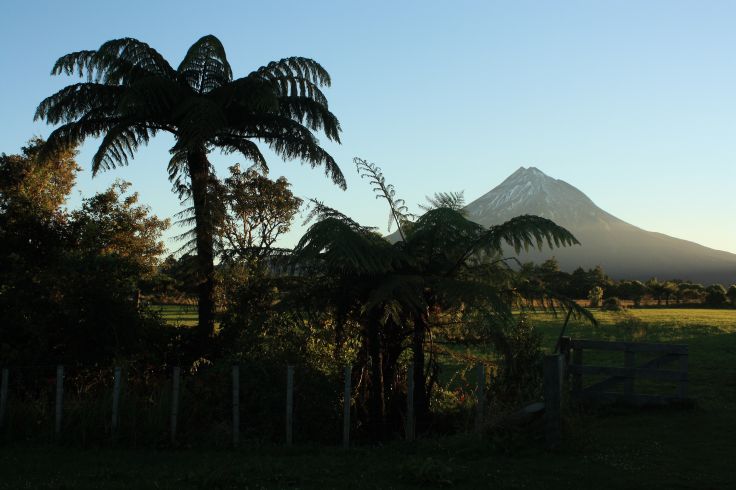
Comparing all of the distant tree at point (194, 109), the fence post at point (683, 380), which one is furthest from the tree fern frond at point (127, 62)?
the fence post at point (683, 380)

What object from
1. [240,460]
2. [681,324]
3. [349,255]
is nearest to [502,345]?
[349,255]

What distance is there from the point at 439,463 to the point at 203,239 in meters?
12.0

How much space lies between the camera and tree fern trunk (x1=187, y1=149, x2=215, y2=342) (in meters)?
19.5

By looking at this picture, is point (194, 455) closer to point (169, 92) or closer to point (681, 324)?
point (169, 92)

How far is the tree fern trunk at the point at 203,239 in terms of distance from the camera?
64.1 feet

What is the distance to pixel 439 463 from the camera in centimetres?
966

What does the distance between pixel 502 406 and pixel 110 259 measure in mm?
8779

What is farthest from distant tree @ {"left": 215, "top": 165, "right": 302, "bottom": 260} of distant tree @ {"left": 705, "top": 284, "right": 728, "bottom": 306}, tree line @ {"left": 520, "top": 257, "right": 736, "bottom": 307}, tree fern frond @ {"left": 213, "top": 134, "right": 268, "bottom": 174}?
distant tree @ {"left": 705, "top": 284, "right": 728, "bottom": 306}

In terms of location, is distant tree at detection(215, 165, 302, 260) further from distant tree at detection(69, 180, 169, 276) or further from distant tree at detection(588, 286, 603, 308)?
distant tree at detection(588, 286, 603, 308)

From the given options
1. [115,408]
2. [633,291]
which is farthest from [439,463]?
[633,291]

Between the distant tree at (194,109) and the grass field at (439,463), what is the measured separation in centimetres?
833

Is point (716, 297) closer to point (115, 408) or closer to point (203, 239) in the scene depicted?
point (203, 239)

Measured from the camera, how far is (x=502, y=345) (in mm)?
→ 13633

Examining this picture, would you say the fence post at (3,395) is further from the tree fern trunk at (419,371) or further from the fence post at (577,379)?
the fence post at (577,379)
